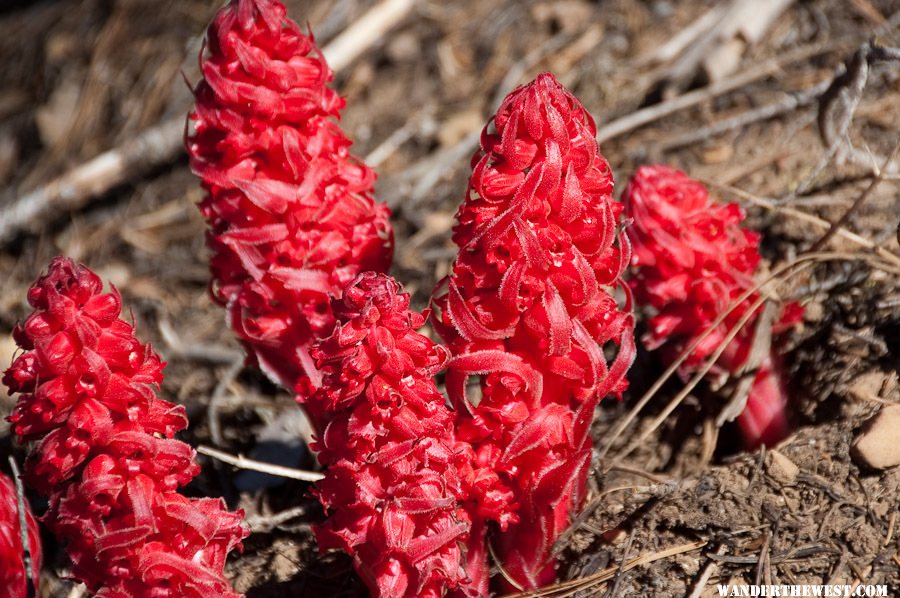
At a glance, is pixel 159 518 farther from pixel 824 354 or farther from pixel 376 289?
pixel 824 354

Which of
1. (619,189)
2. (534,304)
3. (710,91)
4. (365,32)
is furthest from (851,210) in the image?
(365,32)

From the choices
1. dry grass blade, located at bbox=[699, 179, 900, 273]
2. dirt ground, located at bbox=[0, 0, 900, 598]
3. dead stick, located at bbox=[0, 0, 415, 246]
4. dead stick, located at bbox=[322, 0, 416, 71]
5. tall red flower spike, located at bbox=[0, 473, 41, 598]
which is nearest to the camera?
tall red flower spike, located at bbox=[0, 473, 41, 598]

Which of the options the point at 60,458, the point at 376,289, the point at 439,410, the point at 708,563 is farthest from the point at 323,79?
the point at 708,563

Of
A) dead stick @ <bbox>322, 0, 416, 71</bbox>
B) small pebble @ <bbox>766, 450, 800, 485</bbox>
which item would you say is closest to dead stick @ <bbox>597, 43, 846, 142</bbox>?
dead stick @ <bbox>322, 0, 416, 71</bbox>

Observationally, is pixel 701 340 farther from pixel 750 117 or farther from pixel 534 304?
pixel 750 117

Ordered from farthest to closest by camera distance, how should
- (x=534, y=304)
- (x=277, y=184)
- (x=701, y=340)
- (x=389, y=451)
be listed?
1. (x=701, y=340)
2. (x=277, y=184)
3. (x=534, y=304)
4. (x=389, y=451)

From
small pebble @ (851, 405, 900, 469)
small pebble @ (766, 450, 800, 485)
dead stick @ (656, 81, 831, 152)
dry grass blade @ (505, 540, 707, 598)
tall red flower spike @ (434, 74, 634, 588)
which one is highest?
tall red flower spike @ (434, 74, 634, 588)

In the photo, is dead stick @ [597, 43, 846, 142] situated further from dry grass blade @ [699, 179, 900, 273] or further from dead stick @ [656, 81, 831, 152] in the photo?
dry grass blade @ [699, 179, 900, 273]
